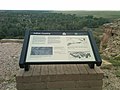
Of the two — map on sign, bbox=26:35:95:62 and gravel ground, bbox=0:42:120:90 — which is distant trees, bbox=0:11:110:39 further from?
map on sign, bbox=26:35:95:62

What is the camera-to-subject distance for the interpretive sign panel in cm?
460

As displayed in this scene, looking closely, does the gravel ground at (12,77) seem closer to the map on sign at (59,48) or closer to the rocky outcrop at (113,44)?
the map on sign at (59,48)

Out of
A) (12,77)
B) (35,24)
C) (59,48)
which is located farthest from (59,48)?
(35,24)

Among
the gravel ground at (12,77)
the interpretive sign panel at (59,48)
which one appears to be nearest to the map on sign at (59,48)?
the interpretive sign panel at (59,48)

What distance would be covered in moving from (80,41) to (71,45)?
9.4 inches

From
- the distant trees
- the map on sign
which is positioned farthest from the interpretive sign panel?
the distant trees

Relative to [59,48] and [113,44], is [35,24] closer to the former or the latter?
[113,44]

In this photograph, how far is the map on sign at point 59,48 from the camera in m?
4.65

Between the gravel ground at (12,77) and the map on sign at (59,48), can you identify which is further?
the gravel ground at (12,77)

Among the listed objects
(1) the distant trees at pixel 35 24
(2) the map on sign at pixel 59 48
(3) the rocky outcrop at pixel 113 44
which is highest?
(2) the map on sign at pixel 59 48

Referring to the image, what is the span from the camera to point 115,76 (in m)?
7.40

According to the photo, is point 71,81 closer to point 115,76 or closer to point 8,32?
point 115,76

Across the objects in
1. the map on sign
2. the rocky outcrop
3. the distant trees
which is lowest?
the distant trees

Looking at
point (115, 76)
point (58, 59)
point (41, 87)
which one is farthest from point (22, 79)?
point (115, 76)
